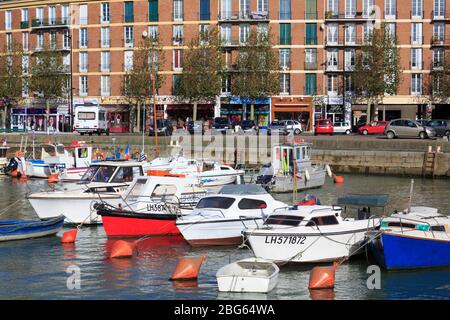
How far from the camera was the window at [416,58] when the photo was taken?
82.8 meters

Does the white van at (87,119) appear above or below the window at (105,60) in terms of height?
below

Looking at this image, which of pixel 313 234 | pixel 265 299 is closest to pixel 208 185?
pixel 313 234

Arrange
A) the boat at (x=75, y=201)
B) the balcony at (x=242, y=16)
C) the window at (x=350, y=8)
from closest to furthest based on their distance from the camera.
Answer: the boat at (x=75, y=201), the window at (x=350, y=8), the balcony at (x=242, y=16)

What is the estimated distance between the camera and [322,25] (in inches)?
3287

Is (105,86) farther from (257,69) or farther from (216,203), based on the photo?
(216,203)

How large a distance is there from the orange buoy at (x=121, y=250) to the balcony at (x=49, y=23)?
66665 millimetres

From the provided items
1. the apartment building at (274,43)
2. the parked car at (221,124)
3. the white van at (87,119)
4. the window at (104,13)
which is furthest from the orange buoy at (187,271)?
the window at (104,13)

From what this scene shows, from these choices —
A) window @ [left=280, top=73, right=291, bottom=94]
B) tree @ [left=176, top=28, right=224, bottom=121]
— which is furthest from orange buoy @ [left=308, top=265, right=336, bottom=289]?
window @ [left=280, top=73, right=291, bottom=94]

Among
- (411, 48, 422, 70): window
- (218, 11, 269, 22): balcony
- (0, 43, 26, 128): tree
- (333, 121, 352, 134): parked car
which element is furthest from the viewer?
(0, 43, 26, 128): tree

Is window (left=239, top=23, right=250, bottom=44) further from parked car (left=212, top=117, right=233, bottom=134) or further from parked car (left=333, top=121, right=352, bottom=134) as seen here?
parked car (left=333, top=121, right=352, bottom=134)

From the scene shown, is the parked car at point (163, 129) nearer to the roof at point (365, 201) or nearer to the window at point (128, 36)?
the window at point (128, 36)

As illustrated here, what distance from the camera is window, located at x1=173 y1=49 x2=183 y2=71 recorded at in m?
86.7

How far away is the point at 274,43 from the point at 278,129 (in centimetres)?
1827

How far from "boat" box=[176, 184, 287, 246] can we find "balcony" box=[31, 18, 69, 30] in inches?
2559
